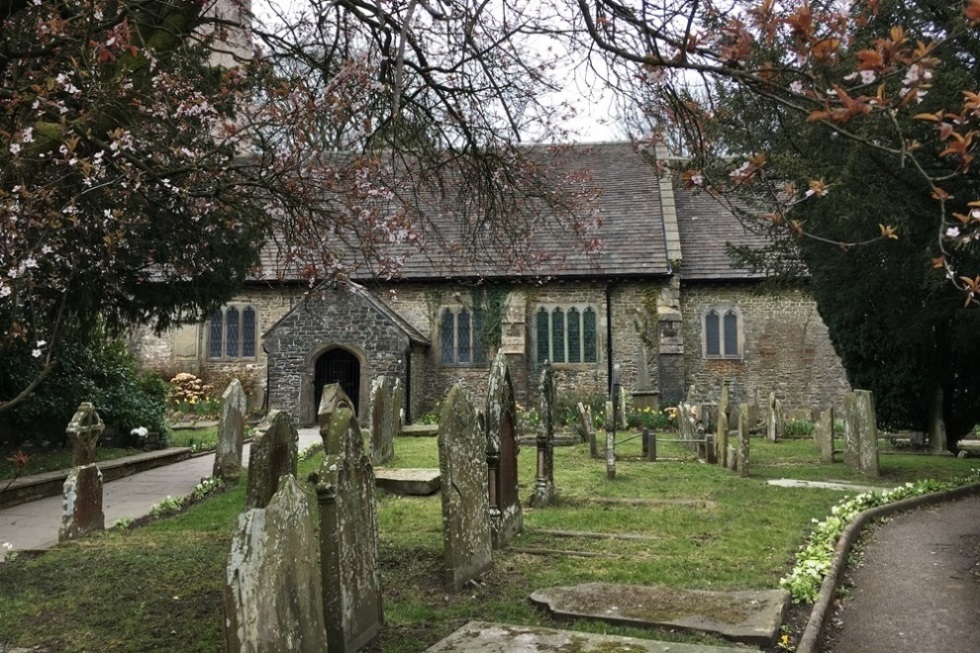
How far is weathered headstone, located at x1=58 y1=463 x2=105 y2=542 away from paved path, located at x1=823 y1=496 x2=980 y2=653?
6.77m

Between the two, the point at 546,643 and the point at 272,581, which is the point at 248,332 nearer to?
the point at 546,643

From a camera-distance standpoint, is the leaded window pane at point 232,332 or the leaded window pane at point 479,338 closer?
the leaded window pane at point 479,338

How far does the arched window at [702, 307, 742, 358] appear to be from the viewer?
22.4m

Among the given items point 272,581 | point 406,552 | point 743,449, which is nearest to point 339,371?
point 743,449

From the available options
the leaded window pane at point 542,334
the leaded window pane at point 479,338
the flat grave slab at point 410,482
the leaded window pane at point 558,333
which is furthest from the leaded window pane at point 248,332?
the flat grave slab at point 410,482

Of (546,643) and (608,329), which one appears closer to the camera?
(546,643)

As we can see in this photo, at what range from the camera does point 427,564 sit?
6.27 metres

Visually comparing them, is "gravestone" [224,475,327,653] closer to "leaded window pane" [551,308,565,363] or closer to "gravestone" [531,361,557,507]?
"gravestone" [531,361,557,507]

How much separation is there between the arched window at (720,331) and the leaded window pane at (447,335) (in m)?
7.34

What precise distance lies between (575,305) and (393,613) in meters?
17.8

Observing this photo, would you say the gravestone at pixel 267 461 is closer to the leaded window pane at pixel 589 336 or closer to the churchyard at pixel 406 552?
the churchyard at pixel 406 552

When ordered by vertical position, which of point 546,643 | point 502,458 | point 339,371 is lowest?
point 546,643

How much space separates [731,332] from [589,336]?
4.16 m

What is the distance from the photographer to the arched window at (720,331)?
22.4 m
